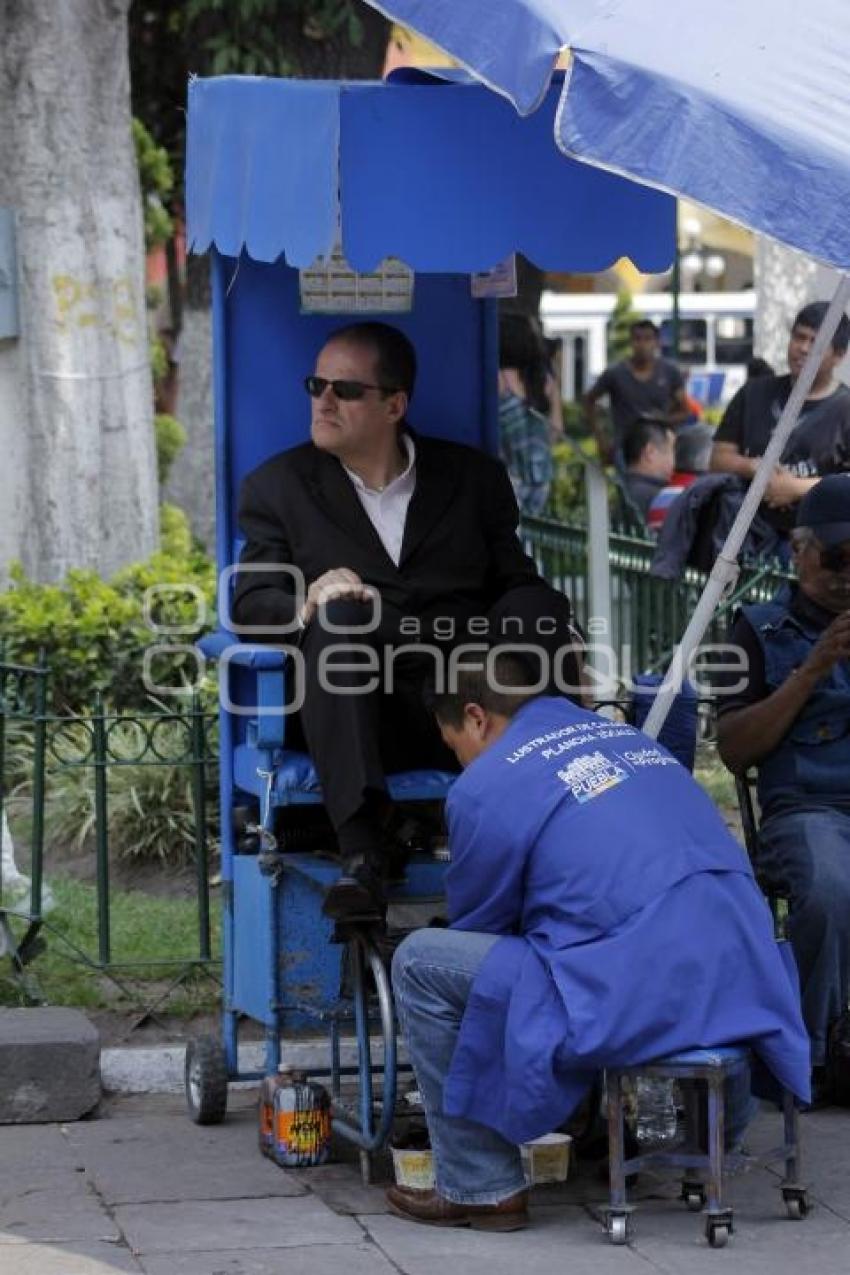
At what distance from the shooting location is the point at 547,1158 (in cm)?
524

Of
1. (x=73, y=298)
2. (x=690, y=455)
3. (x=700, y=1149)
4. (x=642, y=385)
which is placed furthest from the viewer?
(x=642, y=385)

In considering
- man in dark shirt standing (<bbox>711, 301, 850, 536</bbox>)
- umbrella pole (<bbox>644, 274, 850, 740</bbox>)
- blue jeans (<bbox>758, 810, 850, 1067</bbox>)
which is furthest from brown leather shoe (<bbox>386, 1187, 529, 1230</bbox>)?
man in dark shirt standing (<bbox>711, 301, 850, 536</bbox>)

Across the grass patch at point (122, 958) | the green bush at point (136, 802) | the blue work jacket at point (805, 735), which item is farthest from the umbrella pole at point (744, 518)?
the green bush at point (136, 802)

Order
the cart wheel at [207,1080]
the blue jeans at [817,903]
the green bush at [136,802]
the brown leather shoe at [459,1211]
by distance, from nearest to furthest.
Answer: the brown leather shoe at [459,1211] → the blue jeans at [817,903] → the cart wheel at [207,1080] → the green bush at [136,802]

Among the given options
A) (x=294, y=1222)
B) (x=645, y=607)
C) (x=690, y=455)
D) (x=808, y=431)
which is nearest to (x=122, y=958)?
(x=294, y=1222)

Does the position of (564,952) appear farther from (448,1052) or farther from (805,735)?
(805,735)

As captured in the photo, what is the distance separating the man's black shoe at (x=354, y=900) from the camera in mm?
5277

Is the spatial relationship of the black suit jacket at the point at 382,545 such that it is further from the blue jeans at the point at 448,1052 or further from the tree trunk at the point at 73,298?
the tree trunk at the point at 73,298

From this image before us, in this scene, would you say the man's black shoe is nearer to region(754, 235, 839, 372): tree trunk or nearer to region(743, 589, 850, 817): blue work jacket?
region(743, 589, 850, 817): blue work jacket

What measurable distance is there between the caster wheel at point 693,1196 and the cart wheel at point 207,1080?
130 centimetres

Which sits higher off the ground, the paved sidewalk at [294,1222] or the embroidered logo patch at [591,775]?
the embroidered logo patch at [591,775]

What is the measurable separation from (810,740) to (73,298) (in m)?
4.62

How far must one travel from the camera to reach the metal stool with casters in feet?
15.6

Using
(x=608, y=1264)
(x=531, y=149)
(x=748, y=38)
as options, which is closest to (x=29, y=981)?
(x=608, y=1264)
